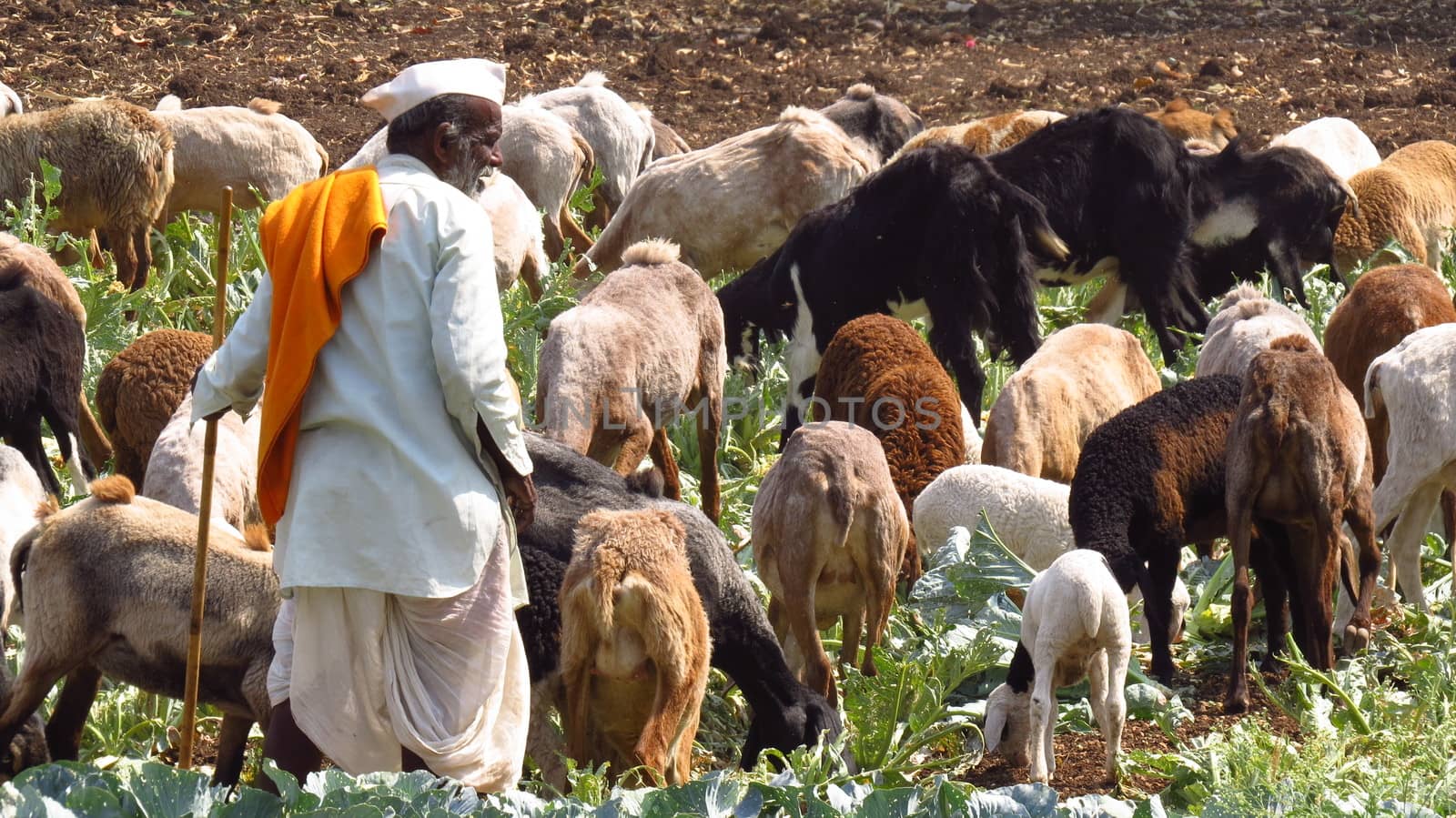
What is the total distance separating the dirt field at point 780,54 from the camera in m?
18.3

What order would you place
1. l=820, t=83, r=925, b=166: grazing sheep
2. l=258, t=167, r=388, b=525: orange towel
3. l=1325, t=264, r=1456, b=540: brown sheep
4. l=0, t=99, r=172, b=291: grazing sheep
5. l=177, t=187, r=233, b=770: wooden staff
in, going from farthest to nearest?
l=820, t=83, r=925, b=166: grazing sheep, l=0, t=99, r=172, b=291: grazing sheep, l=1325, t=264, r=1456, b=540: brown sheep, l=177, t=187, r=233, b=770: wooden staff, l=258, t=167, r=388, b=525: orange towel

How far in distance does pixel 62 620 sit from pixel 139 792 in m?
1.72

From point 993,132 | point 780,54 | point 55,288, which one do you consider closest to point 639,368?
point 55,288

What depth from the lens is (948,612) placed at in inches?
299

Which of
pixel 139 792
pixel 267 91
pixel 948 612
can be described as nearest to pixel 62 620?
pixel 139 792

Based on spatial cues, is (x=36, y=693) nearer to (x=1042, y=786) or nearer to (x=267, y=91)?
(x=1042, y=786)

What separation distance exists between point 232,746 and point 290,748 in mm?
1289

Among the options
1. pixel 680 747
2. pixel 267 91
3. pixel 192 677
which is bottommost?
pixel 267 91

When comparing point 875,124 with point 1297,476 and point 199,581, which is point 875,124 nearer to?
point 1297,476

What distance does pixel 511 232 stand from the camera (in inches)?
446

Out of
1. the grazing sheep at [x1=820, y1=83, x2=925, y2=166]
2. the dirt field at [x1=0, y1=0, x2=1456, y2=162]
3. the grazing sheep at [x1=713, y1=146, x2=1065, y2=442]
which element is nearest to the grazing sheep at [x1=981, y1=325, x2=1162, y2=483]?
the grazing sheep at [x1=713, y1=146, x2=1065, y2=442]

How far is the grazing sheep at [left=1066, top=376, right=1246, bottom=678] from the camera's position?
711 centimetres

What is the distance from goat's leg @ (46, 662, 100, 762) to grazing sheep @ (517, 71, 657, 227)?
30.8ft

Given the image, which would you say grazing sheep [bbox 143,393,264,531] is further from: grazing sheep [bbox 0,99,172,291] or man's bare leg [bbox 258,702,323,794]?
grazing sheep [bbox 0,99,172,291]
